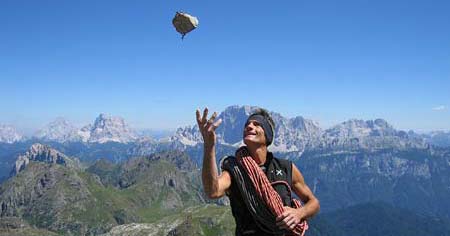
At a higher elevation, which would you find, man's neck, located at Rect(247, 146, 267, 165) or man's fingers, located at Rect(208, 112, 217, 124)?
man's fingers, located at Rect(208, 112, 217, 124)

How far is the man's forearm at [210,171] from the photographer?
754cm

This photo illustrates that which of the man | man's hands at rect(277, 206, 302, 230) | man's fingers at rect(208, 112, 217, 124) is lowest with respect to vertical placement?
man's hands at rect(277, 206, 302, 230)

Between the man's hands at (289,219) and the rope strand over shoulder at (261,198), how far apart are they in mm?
71

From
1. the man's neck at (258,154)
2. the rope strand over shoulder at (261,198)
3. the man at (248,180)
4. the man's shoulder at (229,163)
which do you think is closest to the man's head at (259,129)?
the man at (248,180)

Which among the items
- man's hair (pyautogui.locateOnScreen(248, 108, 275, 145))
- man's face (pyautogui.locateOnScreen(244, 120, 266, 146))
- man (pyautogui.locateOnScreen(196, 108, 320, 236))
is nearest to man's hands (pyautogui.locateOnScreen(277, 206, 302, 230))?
man (pyautogui.locateOnScreen(196, 108, 320, 236))

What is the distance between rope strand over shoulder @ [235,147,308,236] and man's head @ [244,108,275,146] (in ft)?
1.59

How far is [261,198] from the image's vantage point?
315 inches

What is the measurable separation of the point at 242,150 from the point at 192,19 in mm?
2452

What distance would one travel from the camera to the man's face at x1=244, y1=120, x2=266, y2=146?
8.52 meters

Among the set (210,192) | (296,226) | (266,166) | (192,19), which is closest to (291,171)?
(266,166)

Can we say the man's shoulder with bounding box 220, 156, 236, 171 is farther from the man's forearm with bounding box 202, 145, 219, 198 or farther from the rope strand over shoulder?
the man's forearm with bounding box 202, 145, 219, 198

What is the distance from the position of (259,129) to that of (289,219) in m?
1.64

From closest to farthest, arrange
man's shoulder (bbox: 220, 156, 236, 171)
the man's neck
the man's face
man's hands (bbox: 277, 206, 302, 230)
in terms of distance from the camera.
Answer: man's hands (bbox: 277, 206, 302, 230), man's shoulder (bbox: 220, 156, 236, 171), the man's face, the man's neck

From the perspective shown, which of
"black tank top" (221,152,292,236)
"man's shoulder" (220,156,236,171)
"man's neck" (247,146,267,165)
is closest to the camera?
"black tank top" (221,152,292,236)
